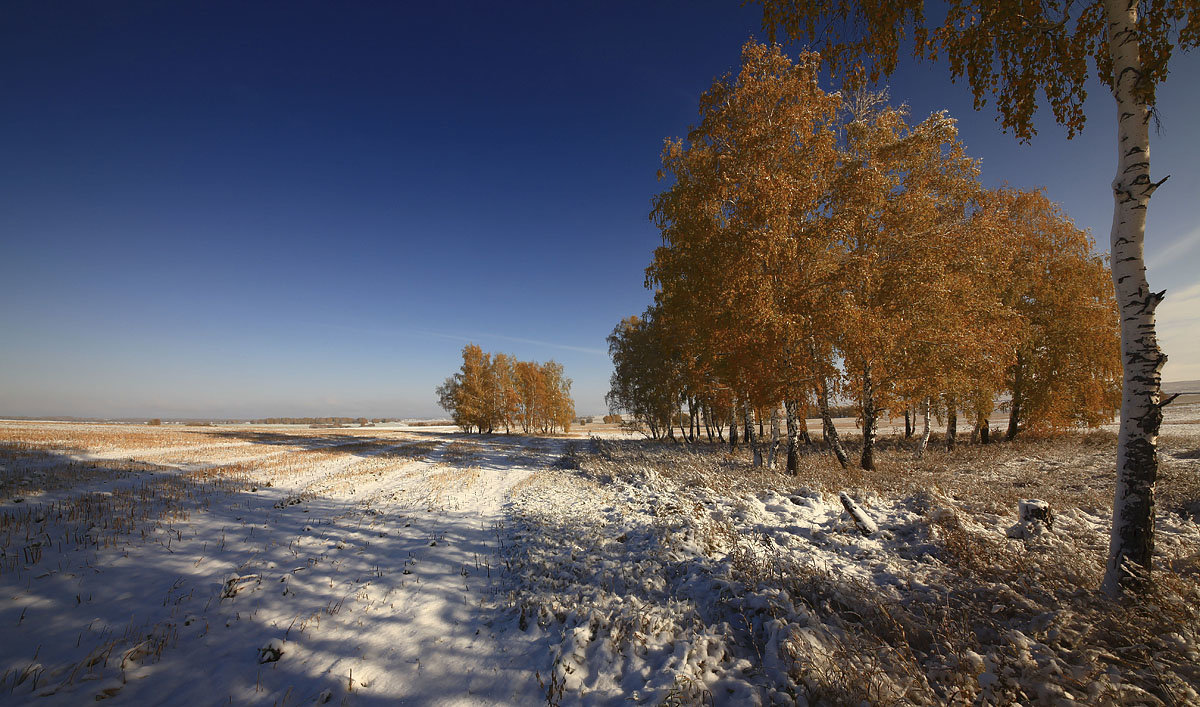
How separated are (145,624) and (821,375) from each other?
573 inches

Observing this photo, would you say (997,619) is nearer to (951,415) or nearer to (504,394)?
(951,415)

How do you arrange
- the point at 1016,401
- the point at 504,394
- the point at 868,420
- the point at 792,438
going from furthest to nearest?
the point at 504,394 → the point at 1016,401 → the point at 868,420 → the point at 792,438

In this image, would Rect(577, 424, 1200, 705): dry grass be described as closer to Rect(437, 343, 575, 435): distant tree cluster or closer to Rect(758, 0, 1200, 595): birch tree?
Rect(758, 0, 1200, 595): birch tree

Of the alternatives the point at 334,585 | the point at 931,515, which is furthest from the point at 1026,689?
the point at 334,585

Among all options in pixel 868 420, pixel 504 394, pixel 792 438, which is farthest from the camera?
pixel 504 394

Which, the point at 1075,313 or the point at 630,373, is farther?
the point at 630,373

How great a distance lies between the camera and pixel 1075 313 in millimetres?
20203

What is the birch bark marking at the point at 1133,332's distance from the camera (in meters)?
4.26

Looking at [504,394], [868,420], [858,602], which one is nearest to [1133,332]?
[858,602]

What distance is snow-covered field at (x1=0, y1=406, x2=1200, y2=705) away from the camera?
3.49 m

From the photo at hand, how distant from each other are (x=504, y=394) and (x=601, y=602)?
180ft

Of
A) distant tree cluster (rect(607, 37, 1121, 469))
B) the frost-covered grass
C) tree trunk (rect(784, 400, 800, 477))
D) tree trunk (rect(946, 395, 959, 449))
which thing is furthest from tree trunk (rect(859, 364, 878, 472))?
tree trunk (rect(946, 395, 959, 449))

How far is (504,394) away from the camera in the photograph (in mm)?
58531

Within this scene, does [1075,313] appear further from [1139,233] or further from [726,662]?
[726,662]
